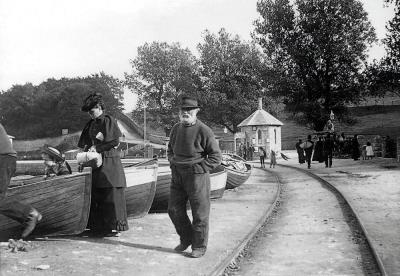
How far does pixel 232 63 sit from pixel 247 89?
3.46 m

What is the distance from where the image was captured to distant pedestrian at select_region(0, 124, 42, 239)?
5508 millimetres

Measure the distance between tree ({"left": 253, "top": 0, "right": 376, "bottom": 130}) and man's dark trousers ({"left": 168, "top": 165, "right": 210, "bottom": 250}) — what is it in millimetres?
33292

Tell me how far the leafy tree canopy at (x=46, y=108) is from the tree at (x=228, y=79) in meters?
12.1

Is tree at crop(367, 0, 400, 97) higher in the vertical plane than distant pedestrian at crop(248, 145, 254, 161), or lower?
higher

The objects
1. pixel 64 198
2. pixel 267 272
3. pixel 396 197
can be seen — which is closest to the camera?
pixel 267 272

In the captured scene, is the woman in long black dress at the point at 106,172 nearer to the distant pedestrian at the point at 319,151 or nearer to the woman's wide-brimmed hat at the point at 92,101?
the woman's wide-brimmed hat at the point at 92,101

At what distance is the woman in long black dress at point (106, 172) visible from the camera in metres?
6.30

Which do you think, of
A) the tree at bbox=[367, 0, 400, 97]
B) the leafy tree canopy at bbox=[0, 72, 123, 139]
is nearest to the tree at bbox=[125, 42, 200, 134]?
the leafy tree canopy at bbox=[0, 72, 123, 139]

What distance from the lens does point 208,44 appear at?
53.0 metres

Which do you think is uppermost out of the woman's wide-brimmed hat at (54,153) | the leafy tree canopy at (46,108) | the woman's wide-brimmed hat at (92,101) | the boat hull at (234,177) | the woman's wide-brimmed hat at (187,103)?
the leafy tree canopy at (46,108)

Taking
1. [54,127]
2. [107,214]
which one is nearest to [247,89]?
[54,127]

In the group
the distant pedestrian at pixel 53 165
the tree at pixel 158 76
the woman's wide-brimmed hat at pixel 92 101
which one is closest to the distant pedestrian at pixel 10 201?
the distant pedestrian at pixel 53 165

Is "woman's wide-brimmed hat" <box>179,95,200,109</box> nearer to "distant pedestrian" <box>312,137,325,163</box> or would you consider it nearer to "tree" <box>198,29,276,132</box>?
"distant pedestrian" <box>312,137,325,163</box>

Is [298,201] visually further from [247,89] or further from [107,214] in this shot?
[247,89]
